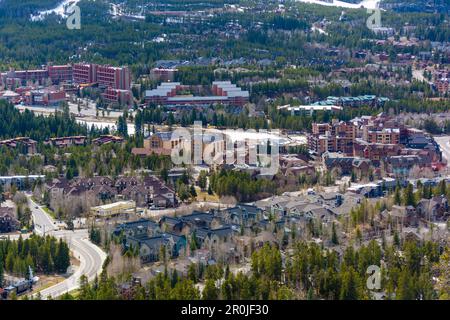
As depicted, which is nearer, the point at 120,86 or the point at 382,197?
the point at 382,197

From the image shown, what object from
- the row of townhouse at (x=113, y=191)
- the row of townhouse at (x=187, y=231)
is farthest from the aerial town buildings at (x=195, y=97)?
the row of townhouse at (x=187, y=231)

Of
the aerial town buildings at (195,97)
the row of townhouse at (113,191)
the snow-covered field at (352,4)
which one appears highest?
the snow-covered field at (352,4)

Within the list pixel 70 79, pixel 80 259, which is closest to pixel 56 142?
pixel 80 259

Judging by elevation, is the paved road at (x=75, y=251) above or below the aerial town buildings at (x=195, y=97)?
above

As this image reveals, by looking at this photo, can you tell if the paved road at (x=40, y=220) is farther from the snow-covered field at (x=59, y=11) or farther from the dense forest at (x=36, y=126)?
the snow-covered field at (x=59, y=11)

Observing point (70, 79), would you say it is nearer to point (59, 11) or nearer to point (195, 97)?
point (195, 97)

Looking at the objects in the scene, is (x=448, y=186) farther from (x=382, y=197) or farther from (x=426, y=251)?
(x=426, y=251)
